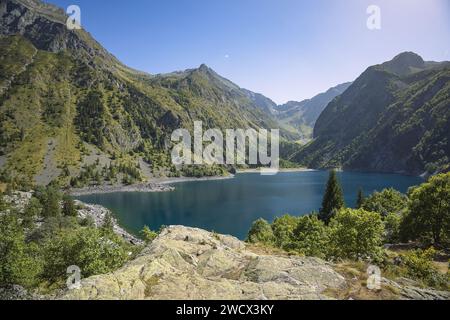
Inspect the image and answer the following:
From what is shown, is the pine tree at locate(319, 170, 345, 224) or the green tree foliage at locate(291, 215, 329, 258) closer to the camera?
the green tree foliage at locate(291, 215, 329, 258)

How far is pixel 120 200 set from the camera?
655 ft

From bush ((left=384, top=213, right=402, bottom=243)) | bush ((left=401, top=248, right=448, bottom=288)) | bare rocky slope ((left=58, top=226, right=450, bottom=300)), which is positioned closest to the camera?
bare rocky slope ((left=58, top=226, right=450, bottom=300))

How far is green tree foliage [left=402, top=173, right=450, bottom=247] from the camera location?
55.1 m

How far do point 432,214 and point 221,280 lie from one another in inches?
2014

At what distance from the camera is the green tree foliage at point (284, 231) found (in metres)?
71.3

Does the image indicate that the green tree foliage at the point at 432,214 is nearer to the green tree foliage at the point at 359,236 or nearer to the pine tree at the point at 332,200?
the green tree foliage at the point at 359,236

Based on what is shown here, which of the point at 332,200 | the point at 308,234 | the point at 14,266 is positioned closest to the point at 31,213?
the point at 14,266

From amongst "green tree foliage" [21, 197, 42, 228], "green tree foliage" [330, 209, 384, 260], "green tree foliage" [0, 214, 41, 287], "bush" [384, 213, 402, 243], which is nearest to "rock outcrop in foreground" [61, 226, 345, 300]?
"green tree foliage" [330, 209, 384, 260]

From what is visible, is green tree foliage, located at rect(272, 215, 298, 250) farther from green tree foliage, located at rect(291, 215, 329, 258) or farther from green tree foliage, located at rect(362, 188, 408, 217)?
green tree foliage, located at rect(362, 188, 408, 217)

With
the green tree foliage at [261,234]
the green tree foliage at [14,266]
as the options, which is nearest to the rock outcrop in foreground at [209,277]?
the green tree foliage at [14,266]

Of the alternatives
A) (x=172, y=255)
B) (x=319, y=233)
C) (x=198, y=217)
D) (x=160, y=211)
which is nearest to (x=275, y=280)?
(x=172, y=255)

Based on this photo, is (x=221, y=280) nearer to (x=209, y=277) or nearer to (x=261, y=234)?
(x=209, y=277)

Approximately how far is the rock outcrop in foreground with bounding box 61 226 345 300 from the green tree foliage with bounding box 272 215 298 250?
140 ft
